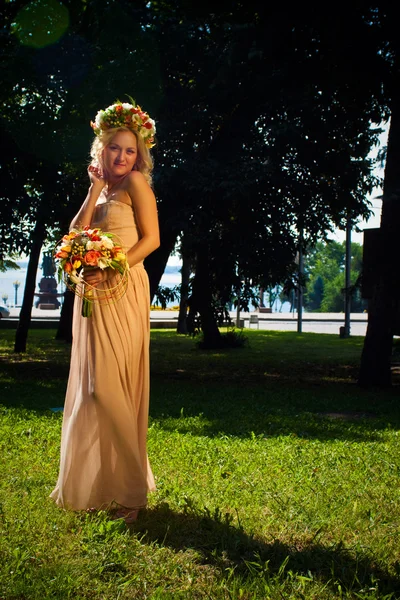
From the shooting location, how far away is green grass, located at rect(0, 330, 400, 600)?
3936mm

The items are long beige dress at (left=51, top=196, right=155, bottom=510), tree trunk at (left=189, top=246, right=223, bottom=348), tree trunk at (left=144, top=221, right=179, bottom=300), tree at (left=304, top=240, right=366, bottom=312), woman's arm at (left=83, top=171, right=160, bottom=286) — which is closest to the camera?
long beige dress at (left=51, top=196, right=155, bottom=510)

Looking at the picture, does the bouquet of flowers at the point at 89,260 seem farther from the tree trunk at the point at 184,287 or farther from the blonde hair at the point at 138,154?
the tree trunk at the point at 184,287

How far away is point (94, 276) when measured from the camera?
4.98 m

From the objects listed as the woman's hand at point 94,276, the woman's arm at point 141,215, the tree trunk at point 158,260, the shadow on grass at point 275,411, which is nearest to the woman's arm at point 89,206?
the woman's arm at point 141,215

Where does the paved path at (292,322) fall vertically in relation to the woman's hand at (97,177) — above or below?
below

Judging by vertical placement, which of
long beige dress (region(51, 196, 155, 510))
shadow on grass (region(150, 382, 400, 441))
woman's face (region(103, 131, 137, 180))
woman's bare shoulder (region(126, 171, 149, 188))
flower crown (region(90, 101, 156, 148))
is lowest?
shadow on grass (region(150, 382, 400, 441))

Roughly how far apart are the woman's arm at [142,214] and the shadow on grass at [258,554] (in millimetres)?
1771

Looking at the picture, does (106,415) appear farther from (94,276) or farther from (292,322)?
(292,322)

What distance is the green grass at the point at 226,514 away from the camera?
12.9 feet

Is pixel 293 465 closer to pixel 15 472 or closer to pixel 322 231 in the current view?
pixel 15 472

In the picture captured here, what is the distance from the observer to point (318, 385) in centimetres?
1451

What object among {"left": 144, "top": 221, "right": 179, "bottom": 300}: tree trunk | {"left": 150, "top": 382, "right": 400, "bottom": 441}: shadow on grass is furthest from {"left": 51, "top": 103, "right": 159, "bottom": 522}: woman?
{"left": 144, "top": 221, "right": 179, "bottom": 300}: tree trunk

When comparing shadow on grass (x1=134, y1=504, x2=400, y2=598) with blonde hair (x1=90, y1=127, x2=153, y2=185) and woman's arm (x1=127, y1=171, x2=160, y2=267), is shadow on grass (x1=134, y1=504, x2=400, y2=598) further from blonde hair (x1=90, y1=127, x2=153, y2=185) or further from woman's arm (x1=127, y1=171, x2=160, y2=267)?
blonde hair (x1=90, y1=127, x2=153, y2=185)

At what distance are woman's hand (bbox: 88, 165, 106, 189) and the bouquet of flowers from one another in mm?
471
